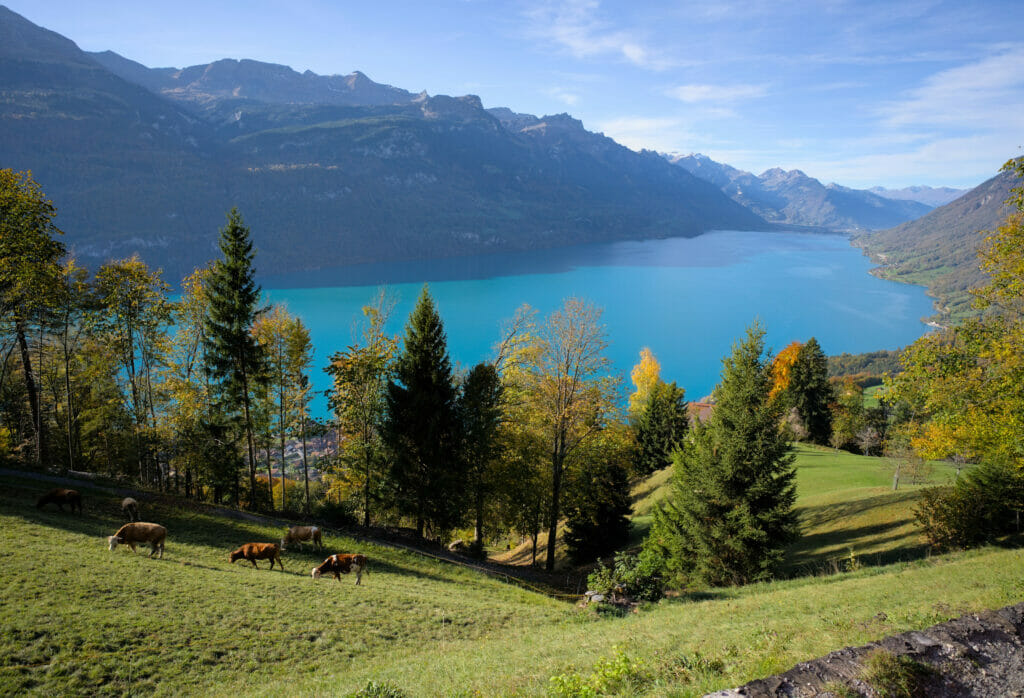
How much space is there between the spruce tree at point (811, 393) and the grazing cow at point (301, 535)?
5022 centimetres

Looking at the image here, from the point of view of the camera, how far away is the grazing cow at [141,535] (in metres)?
14.0

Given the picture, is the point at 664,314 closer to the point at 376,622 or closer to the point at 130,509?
the point at 130,509

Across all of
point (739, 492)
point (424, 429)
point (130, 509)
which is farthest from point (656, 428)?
point (130, 509)

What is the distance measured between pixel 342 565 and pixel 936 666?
14704 mm

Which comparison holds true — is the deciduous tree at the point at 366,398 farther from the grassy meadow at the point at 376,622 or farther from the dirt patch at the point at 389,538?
the grassy meadow at the point at 376,622

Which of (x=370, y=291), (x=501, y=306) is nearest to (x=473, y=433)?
(x=501, y=306)

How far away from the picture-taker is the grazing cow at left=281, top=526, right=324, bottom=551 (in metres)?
17.9

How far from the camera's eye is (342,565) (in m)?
15.4

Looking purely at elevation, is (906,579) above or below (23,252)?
below

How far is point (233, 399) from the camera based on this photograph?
938 inches

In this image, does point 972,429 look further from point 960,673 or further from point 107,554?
point 107,554

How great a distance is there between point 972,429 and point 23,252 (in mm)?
33449

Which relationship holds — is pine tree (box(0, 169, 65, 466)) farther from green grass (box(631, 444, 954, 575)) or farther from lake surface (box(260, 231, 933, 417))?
lake surface (box(260, 231, 933, 417))

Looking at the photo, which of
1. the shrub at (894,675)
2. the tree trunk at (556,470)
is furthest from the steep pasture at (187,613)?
the shrub at (894,675)
